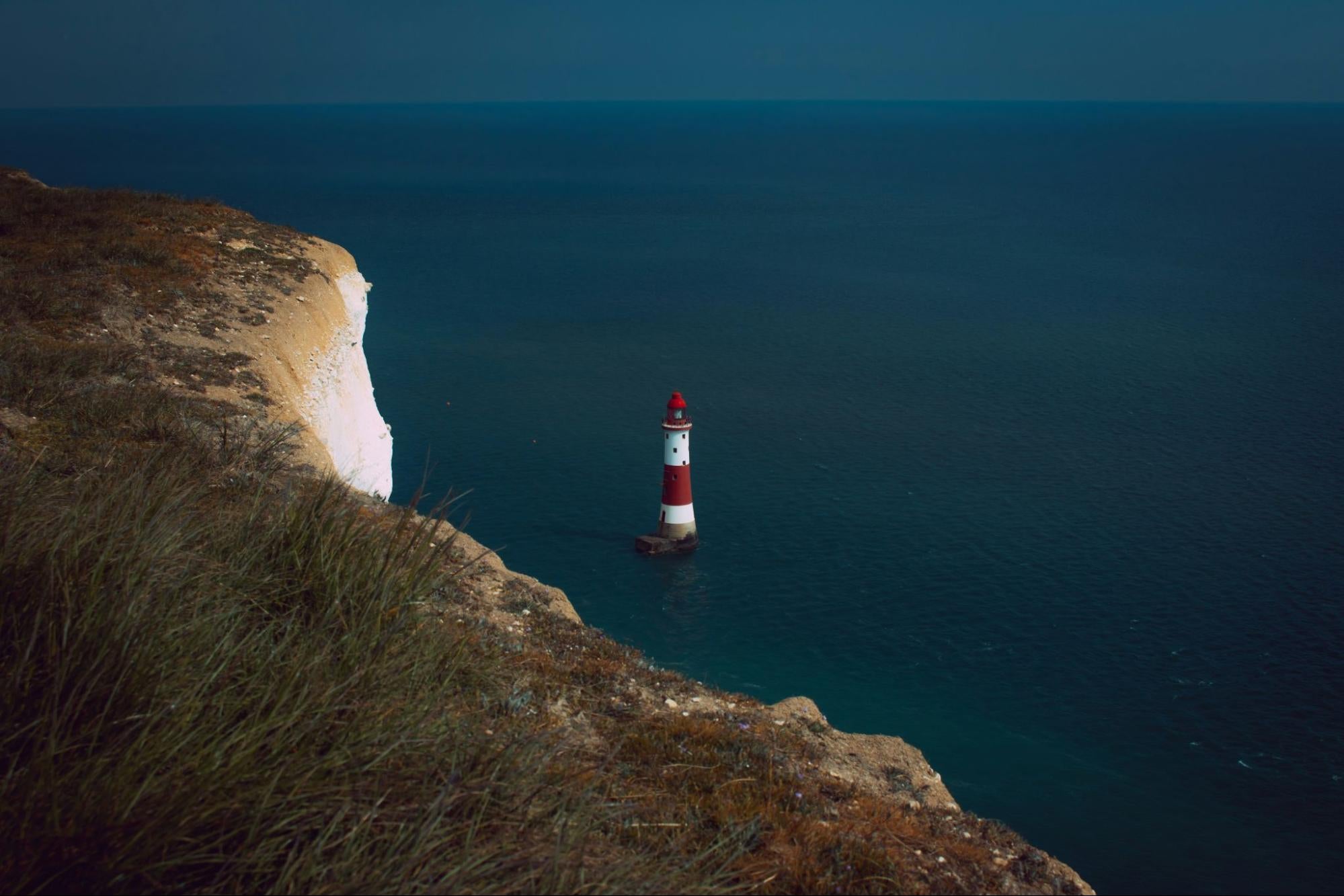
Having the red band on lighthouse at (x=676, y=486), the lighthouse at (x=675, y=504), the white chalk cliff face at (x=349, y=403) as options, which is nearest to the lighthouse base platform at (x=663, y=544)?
the lighthouse at (x=675, y=504)

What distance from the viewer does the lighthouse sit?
128 feet

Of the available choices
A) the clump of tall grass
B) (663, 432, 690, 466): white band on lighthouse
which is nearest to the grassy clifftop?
the clump of tall grass

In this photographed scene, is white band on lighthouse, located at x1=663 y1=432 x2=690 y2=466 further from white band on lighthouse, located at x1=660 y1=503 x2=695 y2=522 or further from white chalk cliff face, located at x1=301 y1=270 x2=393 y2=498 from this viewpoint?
white chalk cliff face, located at x1=301 y1=270 x2=393 y2=498

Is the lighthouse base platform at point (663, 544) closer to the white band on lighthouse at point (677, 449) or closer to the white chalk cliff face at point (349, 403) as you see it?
the white band on lighthouse at point (677, 449)

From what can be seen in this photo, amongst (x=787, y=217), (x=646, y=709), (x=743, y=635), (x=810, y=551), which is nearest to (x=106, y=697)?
(x=646, y=709)

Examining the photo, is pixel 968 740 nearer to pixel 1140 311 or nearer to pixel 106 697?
pixel 106 697

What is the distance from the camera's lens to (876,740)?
40.9ft

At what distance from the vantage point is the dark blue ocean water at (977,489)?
28594 mm

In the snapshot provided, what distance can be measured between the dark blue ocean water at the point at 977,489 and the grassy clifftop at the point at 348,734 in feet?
54.7

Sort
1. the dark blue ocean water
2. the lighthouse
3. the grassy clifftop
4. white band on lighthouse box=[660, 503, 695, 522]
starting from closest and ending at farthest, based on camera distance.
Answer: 1. the grassy clifftop
2. the dark blue ocean water
3. the lighthouse
4. white band on lighthouse box=[660, 503, 695, 522]

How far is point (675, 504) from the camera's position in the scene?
39.4m

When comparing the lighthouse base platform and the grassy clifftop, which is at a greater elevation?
the grassy clifftop

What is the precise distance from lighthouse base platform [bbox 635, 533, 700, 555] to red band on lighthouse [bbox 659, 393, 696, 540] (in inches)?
4.1

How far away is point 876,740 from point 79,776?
9.05 m
